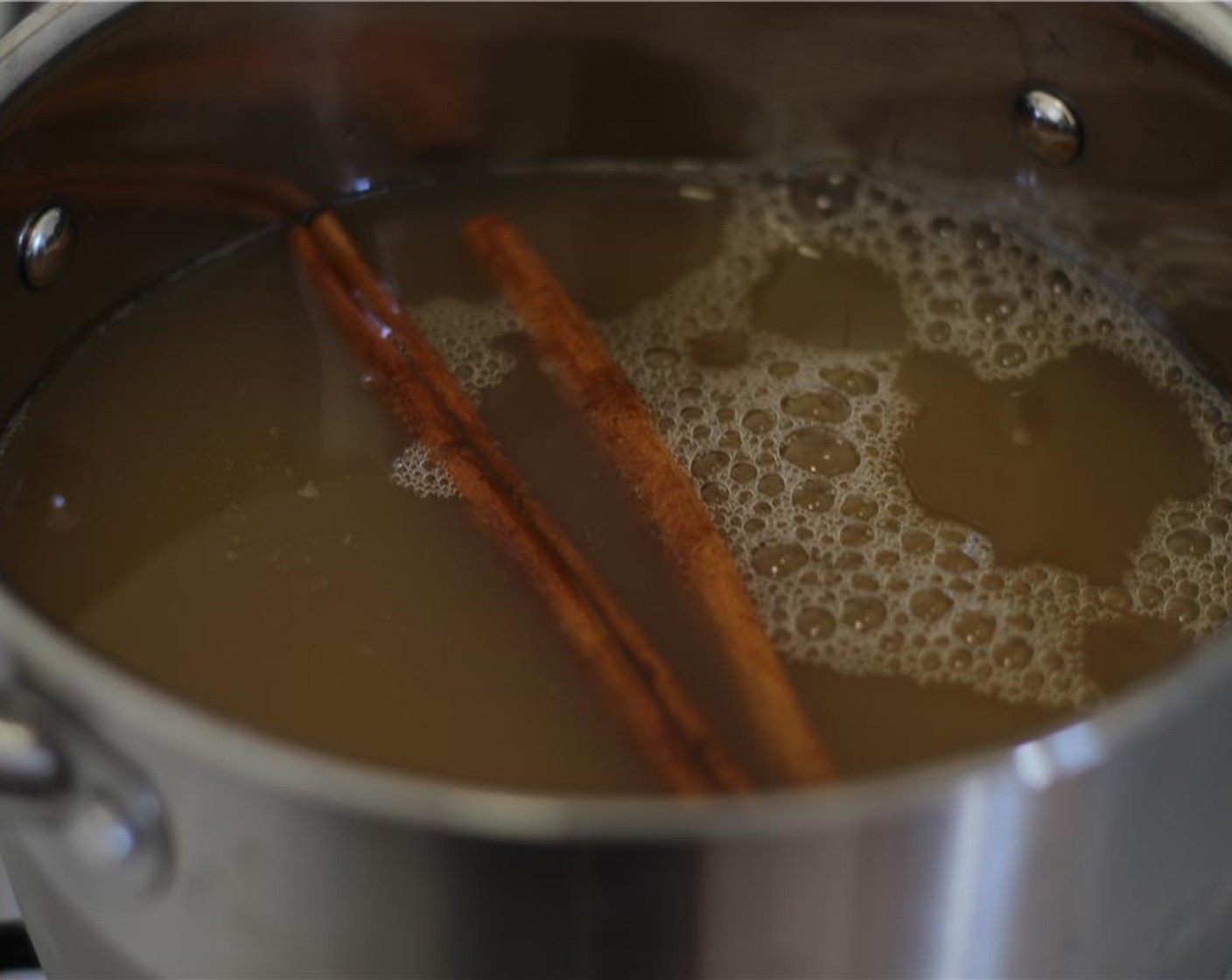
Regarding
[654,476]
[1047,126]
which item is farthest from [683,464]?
[1047,126]

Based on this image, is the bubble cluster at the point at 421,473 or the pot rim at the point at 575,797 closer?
the pot rim at the point at 575,797

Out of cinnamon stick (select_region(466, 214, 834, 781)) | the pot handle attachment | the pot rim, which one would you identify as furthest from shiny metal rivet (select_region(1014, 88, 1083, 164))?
the pot handle attachment

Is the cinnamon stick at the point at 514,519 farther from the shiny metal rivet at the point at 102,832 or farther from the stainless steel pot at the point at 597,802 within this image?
the shiny metal rivet at the point at 102,832

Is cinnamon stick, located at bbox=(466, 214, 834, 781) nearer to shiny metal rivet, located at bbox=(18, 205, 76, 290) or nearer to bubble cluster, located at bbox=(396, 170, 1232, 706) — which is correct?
bubble cluster, located at bbox=(396, 170, 1232, 706)

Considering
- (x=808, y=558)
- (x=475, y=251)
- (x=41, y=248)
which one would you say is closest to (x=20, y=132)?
(x=41, y=248)

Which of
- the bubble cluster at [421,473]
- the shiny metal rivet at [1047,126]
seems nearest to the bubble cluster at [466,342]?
the bubble cluster at [421,473]

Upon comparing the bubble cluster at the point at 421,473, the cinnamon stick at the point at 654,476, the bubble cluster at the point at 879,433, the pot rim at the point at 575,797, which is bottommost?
the bubble cluster at the point at 879,433
